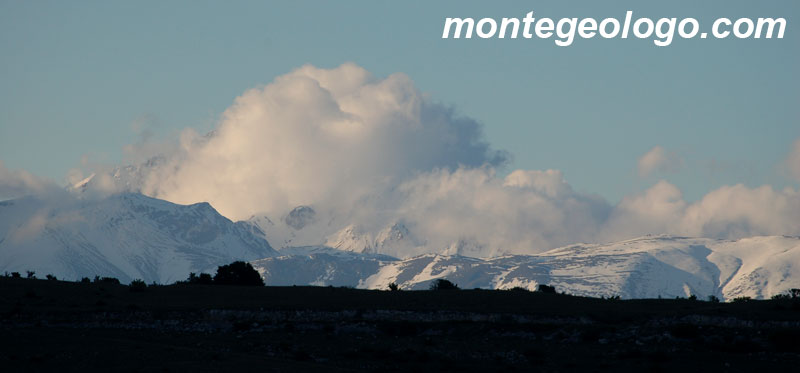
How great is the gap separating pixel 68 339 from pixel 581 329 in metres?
27.0

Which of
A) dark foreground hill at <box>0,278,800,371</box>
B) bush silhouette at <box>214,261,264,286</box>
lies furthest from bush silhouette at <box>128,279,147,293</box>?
bush silhouette at <box>214,261,264,286</box>

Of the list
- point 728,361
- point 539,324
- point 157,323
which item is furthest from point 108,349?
point 728,361

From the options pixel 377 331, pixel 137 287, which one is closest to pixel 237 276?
pixel 137 287

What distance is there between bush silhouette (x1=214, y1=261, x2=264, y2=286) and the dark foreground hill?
18821 mm

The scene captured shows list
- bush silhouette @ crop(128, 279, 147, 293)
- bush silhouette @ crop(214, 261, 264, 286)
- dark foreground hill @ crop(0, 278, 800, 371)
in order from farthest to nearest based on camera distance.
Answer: bush silhouette @ crop(214, 261, 264, 286), bush silhouette @ crop(128, 279, 147, 293), dark foreground hill @ crop(0, 278, 800, 371)

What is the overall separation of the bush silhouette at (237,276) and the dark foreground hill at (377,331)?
18821 millimetres

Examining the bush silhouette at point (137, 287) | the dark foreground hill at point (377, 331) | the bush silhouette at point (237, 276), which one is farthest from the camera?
the bush silhouette at point (237, 276)

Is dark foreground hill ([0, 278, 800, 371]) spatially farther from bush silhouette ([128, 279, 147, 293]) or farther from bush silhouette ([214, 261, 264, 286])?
bush silhouette ([214, 261, 264, 286])

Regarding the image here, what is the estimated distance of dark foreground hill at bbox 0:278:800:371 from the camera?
196 feet

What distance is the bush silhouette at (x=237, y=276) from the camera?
108375 millimetres

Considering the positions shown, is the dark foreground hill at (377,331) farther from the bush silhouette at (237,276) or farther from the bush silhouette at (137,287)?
the bush silhouette at (237,276)

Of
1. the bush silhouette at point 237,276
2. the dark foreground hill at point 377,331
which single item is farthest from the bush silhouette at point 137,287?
the bush silhouette at point 237,276

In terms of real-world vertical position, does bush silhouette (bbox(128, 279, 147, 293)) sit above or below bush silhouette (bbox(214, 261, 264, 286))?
below

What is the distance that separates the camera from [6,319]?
72.6m
